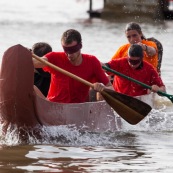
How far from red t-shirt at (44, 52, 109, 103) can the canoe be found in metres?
0.24

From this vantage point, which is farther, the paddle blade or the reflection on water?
the paddle blade

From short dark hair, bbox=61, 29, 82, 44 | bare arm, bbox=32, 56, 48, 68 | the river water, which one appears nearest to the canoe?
the river water

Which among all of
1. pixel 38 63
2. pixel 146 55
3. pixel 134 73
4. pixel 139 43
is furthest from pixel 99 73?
pixel 146 55

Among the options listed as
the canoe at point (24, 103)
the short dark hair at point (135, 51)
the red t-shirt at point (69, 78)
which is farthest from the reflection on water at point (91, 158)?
the short dark hair at point (135, 51)

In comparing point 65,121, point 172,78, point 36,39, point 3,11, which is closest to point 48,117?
point 65,121

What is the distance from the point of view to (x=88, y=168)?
10.7 metres

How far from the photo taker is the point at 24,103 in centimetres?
1136

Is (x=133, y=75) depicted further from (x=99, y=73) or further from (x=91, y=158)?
(x=91, y=158)

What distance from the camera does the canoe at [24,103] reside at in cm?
1122

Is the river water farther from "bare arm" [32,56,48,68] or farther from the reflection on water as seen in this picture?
"bare arm" [32,56,48,68]

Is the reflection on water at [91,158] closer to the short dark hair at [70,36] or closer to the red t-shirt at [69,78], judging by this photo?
the red t-shirt at [69,78]

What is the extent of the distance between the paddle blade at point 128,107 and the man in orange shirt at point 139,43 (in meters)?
2.49

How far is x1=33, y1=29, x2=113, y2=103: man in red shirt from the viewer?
39.1ft

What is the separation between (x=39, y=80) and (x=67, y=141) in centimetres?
137
